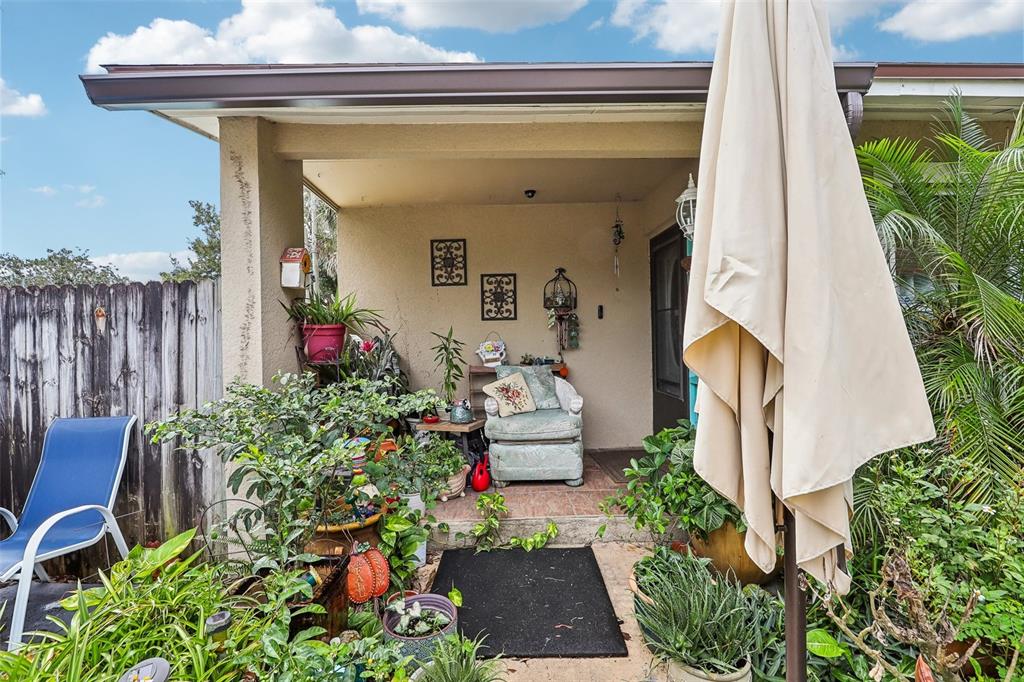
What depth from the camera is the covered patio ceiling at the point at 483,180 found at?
396 centimetres

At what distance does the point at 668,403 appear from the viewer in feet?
15.3

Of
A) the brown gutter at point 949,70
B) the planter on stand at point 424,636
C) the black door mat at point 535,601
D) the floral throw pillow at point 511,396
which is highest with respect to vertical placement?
the brown gutter at point 949,70

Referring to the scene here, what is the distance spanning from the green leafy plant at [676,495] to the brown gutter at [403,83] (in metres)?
1.90

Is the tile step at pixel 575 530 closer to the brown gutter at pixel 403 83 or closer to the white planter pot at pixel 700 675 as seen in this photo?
the white planter pot at pixel 700 675

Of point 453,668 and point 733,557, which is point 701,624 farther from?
point 453,668

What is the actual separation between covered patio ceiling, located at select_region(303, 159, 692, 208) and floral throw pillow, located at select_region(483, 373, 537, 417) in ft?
6.36

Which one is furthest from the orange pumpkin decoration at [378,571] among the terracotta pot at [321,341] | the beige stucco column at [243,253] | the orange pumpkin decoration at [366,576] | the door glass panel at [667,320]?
the door glass panel at [667,320]

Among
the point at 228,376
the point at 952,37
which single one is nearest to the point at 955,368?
the point at 228,376

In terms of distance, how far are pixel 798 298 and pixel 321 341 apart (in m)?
2.65

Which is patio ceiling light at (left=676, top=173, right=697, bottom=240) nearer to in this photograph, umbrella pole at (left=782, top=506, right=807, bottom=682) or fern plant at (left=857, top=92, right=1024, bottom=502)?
fern plant at (left=857, top=92, right=1024, bottom=502)

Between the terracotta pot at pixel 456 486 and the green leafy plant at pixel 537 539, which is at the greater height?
the terracotta pot at pixel 456 486

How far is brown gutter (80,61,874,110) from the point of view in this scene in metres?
2.23

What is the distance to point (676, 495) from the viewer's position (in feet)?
7.94

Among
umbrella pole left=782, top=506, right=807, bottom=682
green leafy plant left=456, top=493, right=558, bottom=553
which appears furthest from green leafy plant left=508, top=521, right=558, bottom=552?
umbrella pole left=782, top=506, right=807, bottom=682
